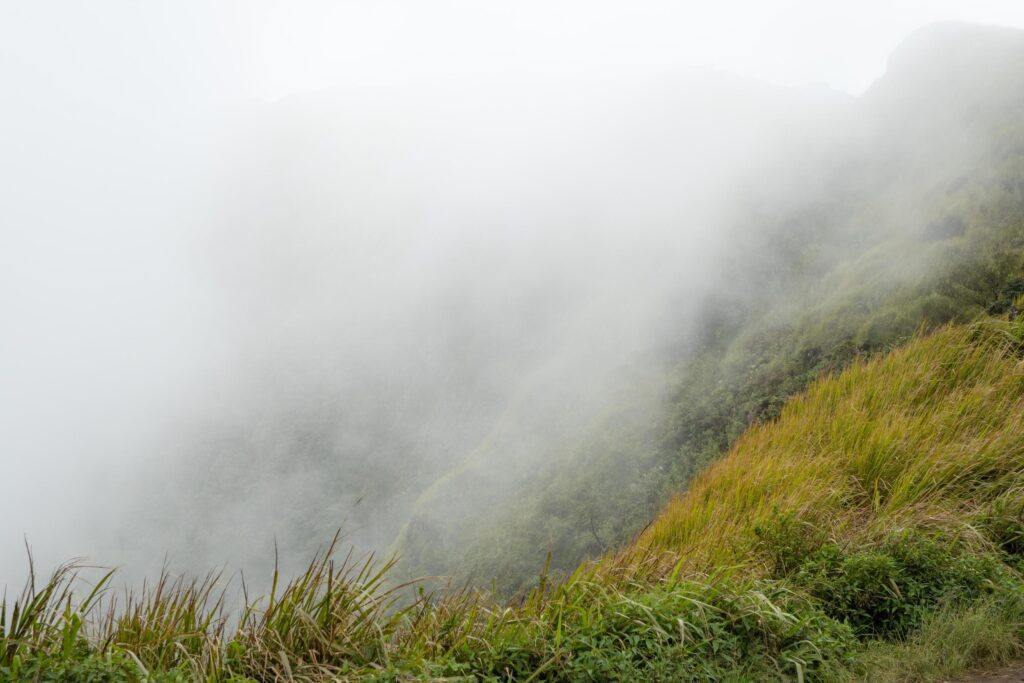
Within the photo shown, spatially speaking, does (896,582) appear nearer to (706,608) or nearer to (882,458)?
(706,608)

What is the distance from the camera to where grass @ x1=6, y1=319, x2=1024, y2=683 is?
293 cm

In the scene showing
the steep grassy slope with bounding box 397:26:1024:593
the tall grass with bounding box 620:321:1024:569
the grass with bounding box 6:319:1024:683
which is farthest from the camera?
the steep grassy slope with bounding box 397:26:1024:593

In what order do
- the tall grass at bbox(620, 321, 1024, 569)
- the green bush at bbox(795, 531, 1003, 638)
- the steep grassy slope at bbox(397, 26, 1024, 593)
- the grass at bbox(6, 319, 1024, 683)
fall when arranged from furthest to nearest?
the steep grassy slope at bbox(397, 26, 1024, 593)
the tall grass at bbox(620, 321, 1024, 569)
the green bush at bbox(795, 531, 1003, 638)
the grass at bbox(6, 319, 1024, 683)

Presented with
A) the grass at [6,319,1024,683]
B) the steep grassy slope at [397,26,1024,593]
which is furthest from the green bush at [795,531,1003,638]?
the steep grassy slope at [397,26,1024,593]

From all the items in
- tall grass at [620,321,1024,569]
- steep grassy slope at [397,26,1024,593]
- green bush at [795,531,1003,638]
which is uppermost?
steep grassy slope at [397,26,1024,593]

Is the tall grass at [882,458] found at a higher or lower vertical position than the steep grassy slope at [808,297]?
lower

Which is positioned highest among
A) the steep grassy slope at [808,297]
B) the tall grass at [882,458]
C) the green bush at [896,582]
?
the steep grassy slope at [808,297]

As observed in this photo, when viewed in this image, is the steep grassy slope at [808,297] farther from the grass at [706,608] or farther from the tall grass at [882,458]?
the grass at [706,608]

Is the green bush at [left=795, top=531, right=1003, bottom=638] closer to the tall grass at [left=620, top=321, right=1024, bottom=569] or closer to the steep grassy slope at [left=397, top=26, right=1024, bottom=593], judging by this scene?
the tall grass at [left=620, top=321, right=1024, bottom=569]

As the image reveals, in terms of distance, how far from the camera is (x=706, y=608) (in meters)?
3.50

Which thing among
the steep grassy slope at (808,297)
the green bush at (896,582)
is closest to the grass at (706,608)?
the green bush at (896,582)

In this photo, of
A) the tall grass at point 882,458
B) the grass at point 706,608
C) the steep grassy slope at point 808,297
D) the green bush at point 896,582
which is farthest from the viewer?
the steep grassy slope at point 808,297

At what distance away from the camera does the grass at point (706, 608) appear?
2932 millimetres

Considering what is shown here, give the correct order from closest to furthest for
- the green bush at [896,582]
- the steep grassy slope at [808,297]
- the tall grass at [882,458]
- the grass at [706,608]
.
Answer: the grass at [706,608], the green bush at [896,582], the tall grass at [882,458], the steep grassy slope at [808,297]
